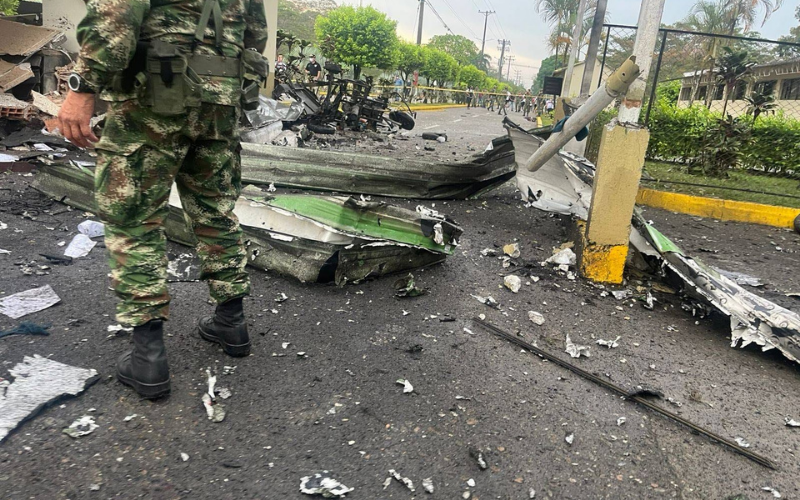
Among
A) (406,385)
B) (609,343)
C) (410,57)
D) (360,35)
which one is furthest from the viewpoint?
(410,57)

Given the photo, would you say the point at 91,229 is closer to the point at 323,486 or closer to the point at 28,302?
the point at 28,302

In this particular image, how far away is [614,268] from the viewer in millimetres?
3699

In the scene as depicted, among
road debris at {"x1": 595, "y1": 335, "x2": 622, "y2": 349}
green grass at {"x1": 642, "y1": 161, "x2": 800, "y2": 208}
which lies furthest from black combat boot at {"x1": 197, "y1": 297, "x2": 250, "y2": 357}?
green grass at {"x1": 642, "y1": 161, "x2": 800, "y2": 208}

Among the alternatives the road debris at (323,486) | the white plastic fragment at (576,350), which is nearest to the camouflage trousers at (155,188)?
the road debris at (323,486)

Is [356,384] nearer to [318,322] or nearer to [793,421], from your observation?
[318,322]

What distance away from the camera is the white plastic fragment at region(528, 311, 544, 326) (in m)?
3.03

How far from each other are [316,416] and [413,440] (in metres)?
0.36

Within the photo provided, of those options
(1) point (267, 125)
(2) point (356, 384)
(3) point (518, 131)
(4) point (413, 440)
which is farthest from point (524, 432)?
(1) point (267, 125)

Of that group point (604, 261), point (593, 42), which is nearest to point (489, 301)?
point (604, 261)

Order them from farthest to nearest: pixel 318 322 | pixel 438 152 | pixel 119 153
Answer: pixel 438 152, pixel 318 322, pixel 119 153

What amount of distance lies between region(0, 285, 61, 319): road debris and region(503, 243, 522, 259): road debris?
2.96m

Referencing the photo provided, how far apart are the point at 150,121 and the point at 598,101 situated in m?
2.57

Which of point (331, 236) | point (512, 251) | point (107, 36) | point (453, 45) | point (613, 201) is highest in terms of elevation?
point (453, 45)

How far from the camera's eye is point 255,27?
87.7 inches
